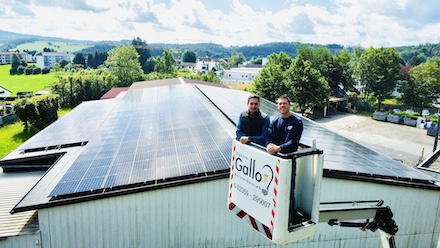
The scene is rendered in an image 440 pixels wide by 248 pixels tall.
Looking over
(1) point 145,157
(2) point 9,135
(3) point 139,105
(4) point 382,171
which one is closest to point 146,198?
(1) point 145,157

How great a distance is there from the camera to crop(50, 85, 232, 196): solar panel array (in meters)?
10.6

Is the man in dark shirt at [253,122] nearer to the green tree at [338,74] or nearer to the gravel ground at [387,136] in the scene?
the gravel ground at [387,136]

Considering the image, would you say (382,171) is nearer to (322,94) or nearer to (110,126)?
(110,126)

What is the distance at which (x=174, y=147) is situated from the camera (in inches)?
518

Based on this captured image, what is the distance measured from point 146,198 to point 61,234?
2.91m

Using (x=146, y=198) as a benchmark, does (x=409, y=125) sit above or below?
below

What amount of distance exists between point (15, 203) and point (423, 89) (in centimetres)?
6889

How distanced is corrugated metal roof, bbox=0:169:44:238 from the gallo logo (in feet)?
26.2

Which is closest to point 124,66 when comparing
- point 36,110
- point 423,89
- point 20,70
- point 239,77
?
point 36,110

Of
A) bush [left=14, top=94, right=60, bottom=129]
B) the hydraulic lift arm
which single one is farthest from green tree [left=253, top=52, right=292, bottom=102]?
the hydraulic lift arm

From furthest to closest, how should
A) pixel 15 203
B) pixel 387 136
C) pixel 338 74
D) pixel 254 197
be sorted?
pixel 338 74
pixel 387 136
pixel 15 203
pixel 254 197

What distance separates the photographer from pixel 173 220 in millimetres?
10633

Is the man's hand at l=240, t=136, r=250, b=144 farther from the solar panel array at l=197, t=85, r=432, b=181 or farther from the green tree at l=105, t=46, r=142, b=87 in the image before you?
the green tree at l=105, t=46, r=142, b=87

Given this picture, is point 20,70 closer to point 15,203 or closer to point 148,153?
point 15,203
